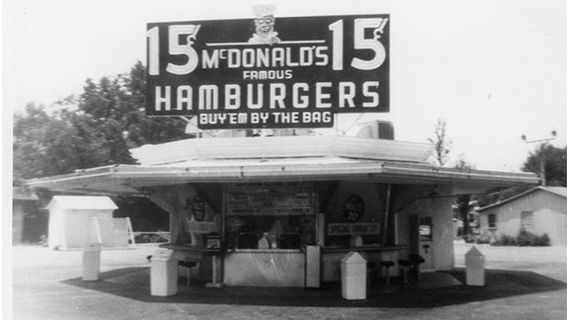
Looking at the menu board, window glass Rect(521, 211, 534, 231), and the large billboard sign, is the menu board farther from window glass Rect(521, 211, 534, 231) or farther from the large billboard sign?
window glass Rect(521, 211, 534, 231)

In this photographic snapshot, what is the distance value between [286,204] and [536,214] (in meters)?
26.1

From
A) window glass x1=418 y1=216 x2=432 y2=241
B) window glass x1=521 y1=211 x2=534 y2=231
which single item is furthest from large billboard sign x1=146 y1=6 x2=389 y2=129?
window glass x1=521 y1=211 x2=534 y2=231

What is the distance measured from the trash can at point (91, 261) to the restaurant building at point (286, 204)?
1.94m

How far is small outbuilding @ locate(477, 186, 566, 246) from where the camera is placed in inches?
1371

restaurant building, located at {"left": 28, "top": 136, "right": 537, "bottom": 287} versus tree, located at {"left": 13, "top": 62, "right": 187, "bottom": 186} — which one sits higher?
tree, located at {"left": 13, "top": 62, "right": 187, "bottom": 186}

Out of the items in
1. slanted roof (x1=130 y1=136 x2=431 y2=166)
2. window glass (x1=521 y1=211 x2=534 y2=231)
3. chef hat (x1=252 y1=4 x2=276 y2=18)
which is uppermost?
chef hat (x1=252 y1=4 x2=276 y2=18)

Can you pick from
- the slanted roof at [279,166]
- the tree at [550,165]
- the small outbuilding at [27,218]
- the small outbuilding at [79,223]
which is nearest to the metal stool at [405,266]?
the slanted roof at [279,166]

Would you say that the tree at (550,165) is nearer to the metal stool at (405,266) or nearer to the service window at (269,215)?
the metal stool at (405,266)

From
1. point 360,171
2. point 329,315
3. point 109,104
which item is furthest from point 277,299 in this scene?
point 109,104

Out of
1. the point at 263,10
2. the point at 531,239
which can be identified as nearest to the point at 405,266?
the point at 263,10

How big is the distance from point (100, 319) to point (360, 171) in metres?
6.30

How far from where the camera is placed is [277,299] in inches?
534

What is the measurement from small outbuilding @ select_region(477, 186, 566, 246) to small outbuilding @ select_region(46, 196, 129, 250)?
25.3 m

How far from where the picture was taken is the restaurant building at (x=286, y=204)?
15531 mm
